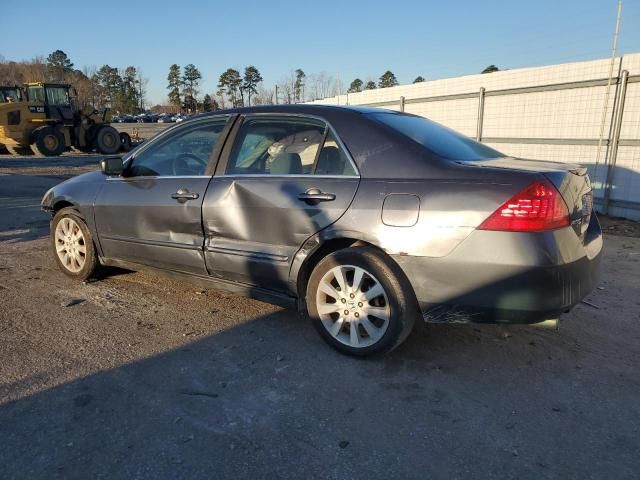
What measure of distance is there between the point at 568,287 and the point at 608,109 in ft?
23.0

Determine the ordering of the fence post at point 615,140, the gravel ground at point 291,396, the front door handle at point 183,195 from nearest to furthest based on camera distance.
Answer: the gravel ground at point 291,396
the front door handle at point 183,195
the fence post at point 615,140

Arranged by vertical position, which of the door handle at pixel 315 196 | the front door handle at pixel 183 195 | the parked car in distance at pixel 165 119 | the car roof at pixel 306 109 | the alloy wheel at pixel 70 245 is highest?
the parked car in distance at pixel 165 119

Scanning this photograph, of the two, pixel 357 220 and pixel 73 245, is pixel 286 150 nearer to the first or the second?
pixel 357 220

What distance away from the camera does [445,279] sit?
2.94 meters

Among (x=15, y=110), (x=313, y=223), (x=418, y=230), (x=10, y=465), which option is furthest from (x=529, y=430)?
(x=15, y=110)

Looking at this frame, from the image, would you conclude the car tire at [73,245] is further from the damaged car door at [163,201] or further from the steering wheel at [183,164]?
the steering wheel at [183,164]

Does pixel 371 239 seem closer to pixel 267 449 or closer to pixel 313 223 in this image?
pixel 313 223

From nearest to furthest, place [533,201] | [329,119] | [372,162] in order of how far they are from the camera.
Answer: [533,201] → [372,162] → [329,119]

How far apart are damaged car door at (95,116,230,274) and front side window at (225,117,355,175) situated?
0.24 metres

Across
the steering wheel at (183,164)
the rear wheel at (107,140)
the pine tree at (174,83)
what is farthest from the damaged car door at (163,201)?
the pine tree at (174,83)

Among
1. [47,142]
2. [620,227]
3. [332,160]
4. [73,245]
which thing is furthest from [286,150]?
[47,142]

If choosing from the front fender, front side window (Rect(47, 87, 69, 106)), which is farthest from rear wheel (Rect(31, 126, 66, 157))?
the front fender

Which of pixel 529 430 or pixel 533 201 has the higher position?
pixel 533 201

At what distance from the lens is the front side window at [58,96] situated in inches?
894
